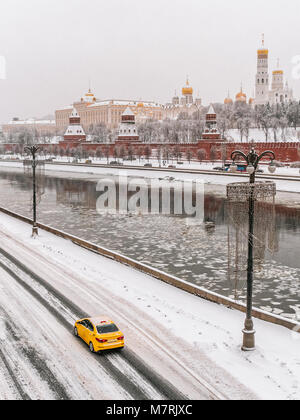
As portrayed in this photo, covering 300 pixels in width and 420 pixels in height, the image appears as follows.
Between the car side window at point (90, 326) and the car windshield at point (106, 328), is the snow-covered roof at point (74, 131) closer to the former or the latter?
the car side window at point (90, 326)

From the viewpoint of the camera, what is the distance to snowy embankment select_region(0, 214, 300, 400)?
1134cm

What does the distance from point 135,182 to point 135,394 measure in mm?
55531

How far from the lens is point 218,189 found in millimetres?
56031

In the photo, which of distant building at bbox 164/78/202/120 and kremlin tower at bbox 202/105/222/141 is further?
distant building at bbox 164/78/202/120

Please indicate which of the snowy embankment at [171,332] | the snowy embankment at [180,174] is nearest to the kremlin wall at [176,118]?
the snowy embankment at [180,174]

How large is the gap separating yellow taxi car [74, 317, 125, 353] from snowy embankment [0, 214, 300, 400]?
434 mm

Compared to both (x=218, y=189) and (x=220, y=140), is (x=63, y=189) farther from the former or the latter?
(x=220, y=140)

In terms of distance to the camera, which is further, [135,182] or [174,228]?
[135,182]

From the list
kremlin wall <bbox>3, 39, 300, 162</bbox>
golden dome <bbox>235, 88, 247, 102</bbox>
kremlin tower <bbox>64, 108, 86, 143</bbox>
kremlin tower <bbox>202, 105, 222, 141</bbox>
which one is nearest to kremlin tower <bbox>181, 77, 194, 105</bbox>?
kremlin wall <bbox>3, 39, 300, 162</bbox>

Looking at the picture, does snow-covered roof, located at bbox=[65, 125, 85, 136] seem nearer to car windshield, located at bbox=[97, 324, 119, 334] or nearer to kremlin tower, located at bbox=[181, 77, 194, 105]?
kremlin tower, located at bbox=[181, 77, 194, 105]

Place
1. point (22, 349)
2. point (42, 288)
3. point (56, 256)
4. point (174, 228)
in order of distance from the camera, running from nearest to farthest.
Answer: point (22, 349) < point (42, 288) < point (56, 256) < point (174, 228)

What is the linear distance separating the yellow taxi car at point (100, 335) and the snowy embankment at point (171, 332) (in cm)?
43

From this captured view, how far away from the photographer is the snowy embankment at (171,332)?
1134 centimetres

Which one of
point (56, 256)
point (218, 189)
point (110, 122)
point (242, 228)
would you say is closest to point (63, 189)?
point (218, 189)
